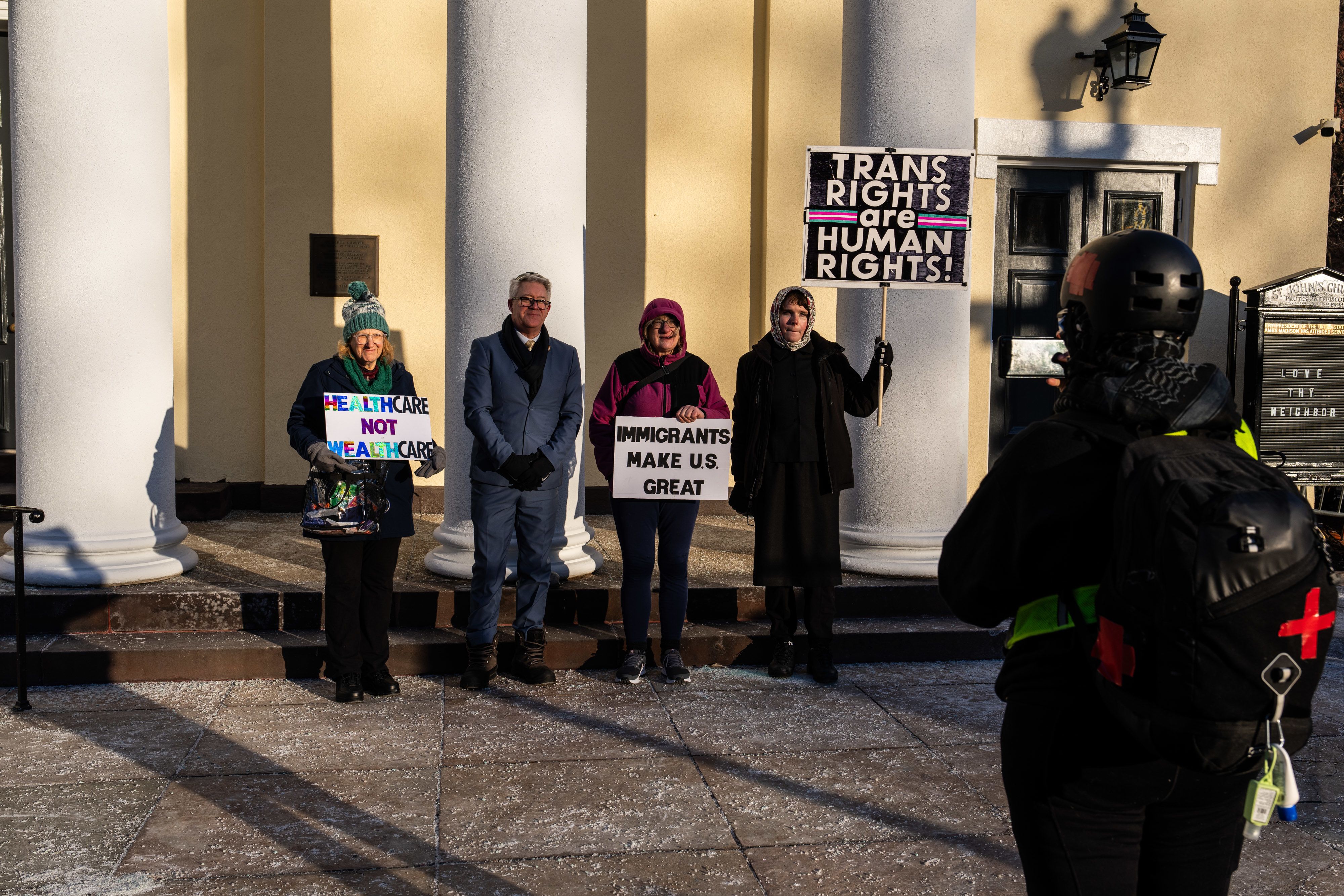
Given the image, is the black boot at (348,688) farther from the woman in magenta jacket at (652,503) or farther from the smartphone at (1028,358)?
the smartphone at (1028,358)

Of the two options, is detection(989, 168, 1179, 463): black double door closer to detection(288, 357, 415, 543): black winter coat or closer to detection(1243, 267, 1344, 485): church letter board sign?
detection(1243, 267, 1344, 485): church letter board sign

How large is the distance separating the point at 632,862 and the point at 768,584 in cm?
221

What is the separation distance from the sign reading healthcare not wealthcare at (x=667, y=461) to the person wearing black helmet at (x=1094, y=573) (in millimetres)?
3805

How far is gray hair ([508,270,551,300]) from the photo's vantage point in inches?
228

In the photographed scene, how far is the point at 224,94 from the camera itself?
9281 mm

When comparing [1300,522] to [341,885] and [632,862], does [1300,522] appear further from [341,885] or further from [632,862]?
[341,885]

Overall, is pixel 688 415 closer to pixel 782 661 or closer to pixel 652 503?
pixel 652 503

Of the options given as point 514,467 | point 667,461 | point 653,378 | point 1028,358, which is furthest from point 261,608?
point 1028,358

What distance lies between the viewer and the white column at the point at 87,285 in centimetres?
644

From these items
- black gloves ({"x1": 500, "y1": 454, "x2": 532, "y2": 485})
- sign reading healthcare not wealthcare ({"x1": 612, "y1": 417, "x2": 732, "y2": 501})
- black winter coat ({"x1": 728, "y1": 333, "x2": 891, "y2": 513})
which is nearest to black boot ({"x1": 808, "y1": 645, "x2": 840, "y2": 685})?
black winter coat ({"x1": 728, "y1": 333, "x2": 891, "y2": 513})

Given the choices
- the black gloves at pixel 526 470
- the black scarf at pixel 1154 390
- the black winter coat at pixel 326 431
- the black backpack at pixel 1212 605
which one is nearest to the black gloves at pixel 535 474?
the black gloves at pixel 526 470

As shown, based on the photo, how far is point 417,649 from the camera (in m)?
6.11

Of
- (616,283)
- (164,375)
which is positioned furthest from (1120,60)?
(164,375)

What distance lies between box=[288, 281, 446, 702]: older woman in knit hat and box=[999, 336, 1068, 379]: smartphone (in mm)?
5271
